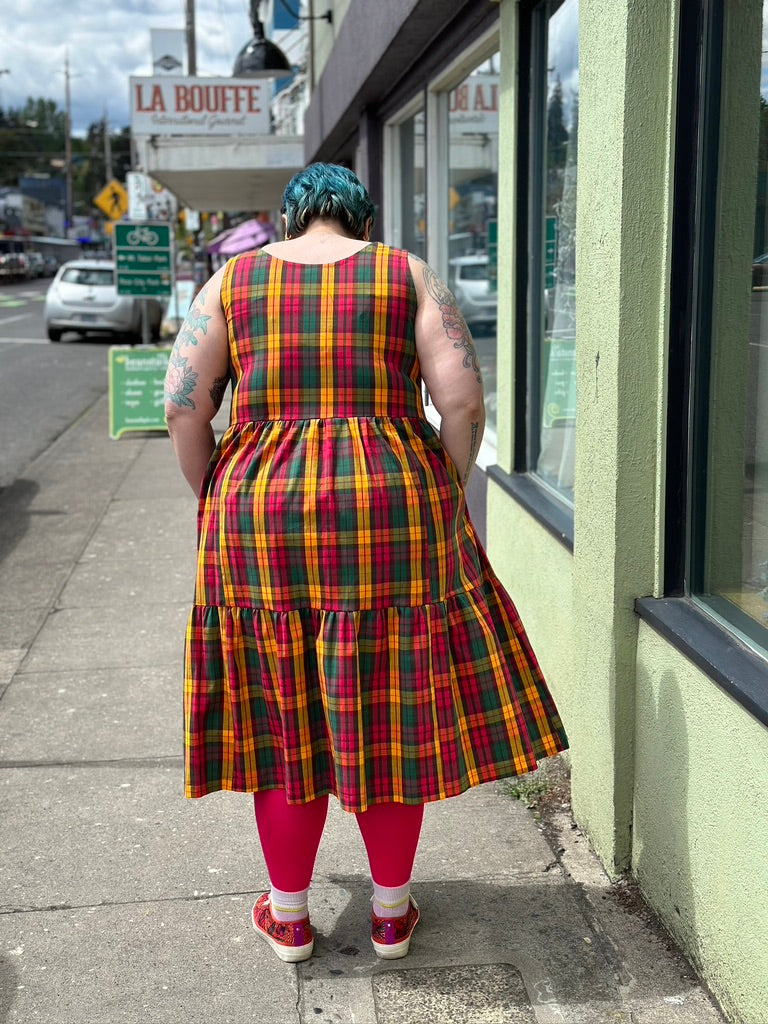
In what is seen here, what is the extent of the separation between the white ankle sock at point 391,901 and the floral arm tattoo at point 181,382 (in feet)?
4.02

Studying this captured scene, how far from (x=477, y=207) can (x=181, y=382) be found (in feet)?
12.9

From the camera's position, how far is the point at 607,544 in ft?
9.87

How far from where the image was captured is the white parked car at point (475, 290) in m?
6.38

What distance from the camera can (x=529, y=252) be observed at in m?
4.38

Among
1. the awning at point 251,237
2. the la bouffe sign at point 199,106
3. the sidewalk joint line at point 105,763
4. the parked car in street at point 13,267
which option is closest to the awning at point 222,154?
the la bouffe sign at point 199,106

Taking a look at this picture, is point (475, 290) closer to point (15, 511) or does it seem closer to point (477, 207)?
point (477, 207)

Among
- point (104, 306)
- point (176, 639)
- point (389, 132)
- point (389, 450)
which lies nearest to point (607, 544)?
point (389, 450)

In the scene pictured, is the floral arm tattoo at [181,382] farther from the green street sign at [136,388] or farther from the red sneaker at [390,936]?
the green street sign at [136,388]

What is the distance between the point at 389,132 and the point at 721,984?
21.4 ft

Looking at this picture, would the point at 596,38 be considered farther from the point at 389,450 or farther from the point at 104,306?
the point at 104,306

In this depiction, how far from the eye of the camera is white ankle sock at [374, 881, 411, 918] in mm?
2838

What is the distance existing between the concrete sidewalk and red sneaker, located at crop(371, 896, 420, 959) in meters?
0.03

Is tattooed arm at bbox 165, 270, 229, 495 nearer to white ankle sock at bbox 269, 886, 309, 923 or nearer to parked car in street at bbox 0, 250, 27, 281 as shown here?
white ankle sock at bbox 269, 886, 309, 923

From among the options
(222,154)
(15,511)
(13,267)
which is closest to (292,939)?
(15,511)
